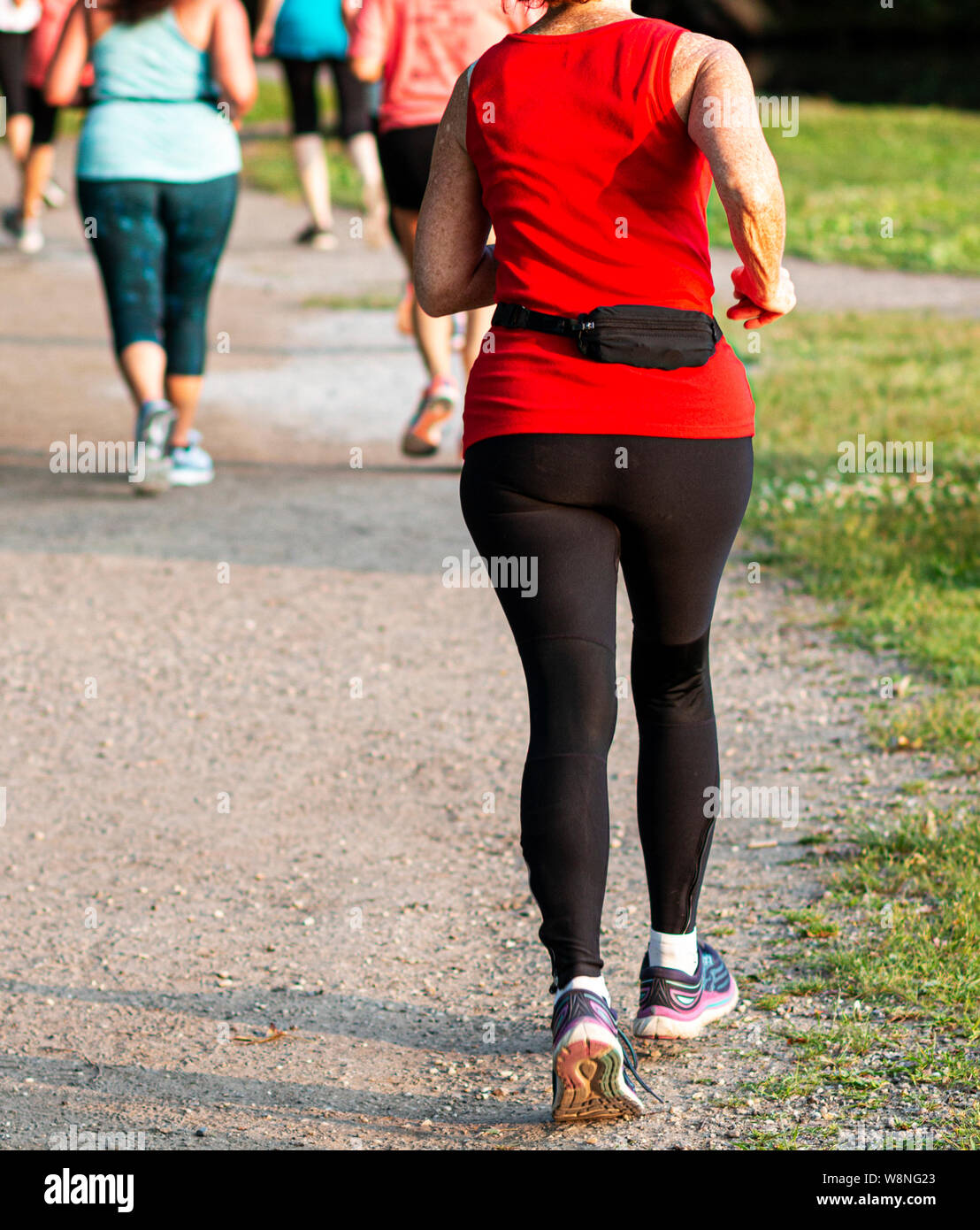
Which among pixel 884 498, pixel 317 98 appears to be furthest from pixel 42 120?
pixel 884 498

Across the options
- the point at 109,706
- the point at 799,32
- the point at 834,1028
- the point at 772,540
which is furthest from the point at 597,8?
the point at 799,32

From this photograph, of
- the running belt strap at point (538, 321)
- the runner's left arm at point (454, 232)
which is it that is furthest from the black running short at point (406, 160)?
the running belt strap at point (538, 321)

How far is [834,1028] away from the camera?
3.19 metres

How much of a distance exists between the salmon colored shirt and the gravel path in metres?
1.50

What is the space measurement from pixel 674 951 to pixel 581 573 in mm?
766

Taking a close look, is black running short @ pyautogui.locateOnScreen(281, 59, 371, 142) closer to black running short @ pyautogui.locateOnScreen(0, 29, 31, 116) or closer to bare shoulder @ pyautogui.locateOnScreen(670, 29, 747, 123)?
black running short @ pyautogui.locateOnScreen(0, 29, 31, 116)

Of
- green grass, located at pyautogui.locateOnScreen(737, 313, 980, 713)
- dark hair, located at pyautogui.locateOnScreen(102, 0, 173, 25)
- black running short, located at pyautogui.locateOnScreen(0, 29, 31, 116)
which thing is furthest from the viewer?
black running short, located at pyautogui.locateOnScreen(0, 29, 31, 116)

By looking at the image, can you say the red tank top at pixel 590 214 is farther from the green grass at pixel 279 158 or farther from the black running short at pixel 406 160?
Result: the green grass at pixel 279 158

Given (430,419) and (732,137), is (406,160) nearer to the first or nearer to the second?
(430,419)

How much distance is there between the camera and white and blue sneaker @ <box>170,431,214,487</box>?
284 inches

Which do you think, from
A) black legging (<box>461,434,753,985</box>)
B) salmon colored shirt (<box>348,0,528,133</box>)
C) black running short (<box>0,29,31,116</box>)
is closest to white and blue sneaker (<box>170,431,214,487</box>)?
salmon colored shirt (<box>348,0,528,133</box>)

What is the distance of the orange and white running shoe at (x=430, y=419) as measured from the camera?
7180 millimetres

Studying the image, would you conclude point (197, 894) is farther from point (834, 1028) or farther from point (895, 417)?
point (895, 417)
